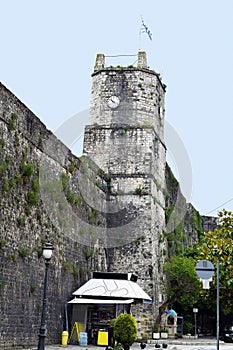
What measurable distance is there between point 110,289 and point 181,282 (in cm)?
892

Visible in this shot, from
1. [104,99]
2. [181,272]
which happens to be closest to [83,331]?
[181,272]

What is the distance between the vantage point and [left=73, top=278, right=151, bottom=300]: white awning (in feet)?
69.3

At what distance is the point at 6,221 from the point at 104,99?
1312cm

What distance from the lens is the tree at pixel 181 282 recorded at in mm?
29453

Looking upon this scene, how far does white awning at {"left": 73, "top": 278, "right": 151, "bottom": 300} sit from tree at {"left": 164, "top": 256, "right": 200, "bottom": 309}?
7405mm

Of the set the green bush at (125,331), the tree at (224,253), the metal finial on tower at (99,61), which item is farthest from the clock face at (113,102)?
the green bush at (125,331)

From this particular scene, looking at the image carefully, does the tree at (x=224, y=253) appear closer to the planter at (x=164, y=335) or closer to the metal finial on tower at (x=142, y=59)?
the planter at (x=164, y=335)

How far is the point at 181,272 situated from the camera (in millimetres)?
29875

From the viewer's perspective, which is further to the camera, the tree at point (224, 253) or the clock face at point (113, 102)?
the clock face at point (113, 102)

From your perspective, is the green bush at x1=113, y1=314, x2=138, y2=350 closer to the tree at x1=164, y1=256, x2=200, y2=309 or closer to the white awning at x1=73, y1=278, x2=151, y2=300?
the white awning at x1=73, y1=278, x2=151, y2=300

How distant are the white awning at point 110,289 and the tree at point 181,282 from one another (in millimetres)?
7405

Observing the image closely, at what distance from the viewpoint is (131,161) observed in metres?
28.0

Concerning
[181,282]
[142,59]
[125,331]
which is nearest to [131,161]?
[142,59]

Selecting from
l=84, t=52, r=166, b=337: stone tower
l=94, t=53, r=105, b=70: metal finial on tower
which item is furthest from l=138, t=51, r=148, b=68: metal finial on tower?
l=94, t=53, r=105, b=70: metal finial on tower
